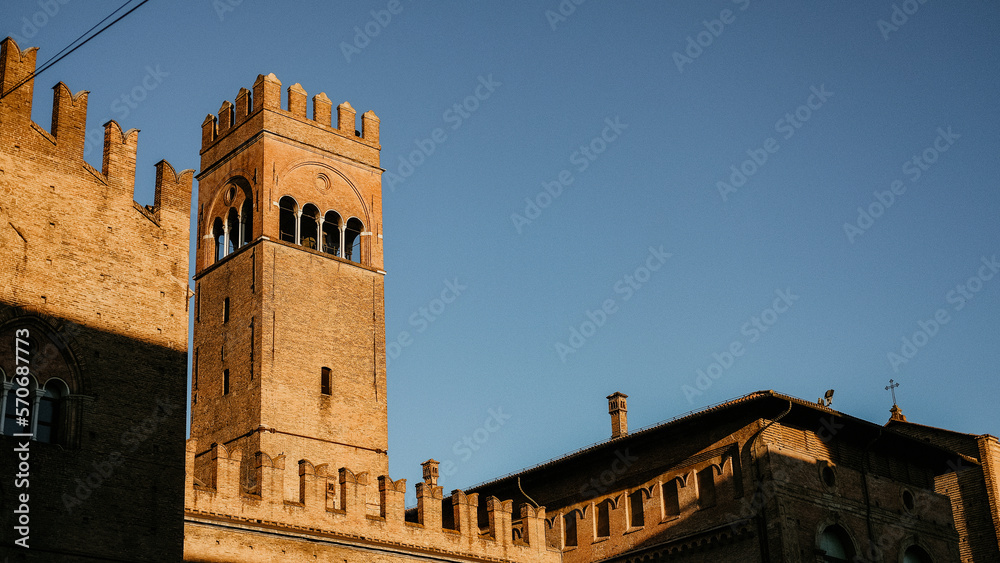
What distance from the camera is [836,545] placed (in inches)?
1072

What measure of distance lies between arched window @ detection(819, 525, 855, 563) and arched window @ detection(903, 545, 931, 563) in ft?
7.76

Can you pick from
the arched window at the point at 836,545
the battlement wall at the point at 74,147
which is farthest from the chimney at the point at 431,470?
the battlement wall at the point at 74,147

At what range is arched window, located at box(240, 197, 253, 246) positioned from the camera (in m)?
31.9

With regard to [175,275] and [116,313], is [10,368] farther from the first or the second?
[175,275]

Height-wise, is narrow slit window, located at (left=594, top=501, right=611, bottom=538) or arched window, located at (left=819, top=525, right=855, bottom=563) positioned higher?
narrow slit window, located at (left=594, top=501, right=611, bottom=538)

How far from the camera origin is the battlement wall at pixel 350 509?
2344cm

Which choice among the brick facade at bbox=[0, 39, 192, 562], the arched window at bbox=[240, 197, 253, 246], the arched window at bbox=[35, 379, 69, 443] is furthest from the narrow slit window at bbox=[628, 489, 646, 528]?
the arched window at bbox=[35, 379, 69, 443]

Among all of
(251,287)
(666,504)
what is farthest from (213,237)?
(666,504)

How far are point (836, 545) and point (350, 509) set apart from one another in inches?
415

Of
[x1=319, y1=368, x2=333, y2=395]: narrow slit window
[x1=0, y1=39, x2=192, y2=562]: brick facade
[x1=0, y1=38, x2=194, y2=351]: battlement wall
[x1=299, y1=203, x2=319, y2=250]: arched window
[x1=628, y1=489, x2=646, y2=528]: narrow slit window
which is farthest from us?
[x1=299, y1=203, x2=319, y2=250]: arched window

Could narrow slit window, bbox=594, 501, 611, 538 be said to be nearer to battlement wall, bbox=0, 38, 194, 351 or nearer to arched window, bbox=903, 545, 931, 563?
arched window, bbox=903, 545, 931, 563

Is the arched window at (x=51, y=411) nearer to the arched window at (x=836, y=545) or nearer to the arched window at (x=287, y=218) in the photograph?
the arched window at (x=287, y=218)

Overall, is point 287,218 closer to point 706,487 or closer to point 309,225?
point 309,225

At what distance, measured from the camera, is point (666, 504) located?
92.5ft
